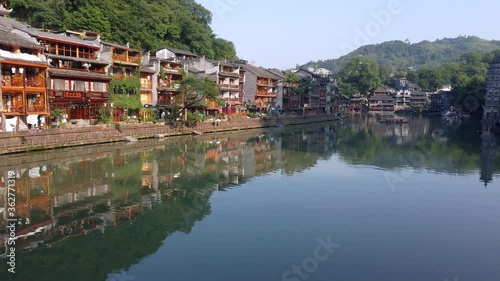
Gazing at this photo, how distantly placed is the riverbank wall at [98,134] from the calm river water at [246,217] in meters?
1.36

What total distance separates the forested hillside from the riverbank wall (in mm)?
19153

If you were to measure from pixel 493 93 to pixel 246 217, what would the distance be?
108 metres

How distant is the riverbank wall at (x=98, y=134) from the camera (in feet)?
123

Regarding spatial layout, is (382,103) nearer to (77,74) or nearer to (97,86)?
(97,86)

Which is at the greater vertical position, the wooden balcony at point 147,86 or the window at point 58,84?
the wooden balcony at point 147,86

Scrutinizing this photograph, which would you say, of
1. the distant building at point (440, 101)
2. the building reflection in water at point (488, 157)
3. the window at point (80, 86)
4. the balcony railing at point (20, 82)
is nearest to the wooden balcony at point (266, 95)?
the building reflection in water at point (488, 157)

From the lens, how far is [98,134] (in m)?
46.6

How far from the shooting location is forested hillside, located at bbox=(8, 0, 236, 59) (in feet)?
205

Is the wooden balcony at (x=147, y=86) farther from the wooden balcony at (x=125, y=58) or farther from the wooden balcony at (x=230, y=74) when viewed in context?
the wooden balcony at (x=230, y=74)

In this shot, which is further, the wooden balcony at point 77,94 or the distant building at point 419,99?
the distant building at point 419,99

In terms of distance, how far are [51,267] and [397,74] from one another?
202095mm

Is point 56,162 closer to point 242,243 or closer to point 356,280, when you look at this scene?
point 242,243

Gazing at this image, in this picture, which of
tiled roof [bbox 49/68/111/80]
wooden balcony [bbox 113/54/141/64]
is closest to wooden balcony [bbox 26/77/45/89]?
Answer: tiled roof [bbox 49/68/111/80]

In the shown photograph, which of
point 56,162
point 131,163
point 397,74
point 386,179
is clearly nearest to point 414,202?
point 386,179
